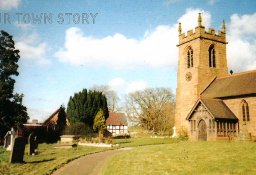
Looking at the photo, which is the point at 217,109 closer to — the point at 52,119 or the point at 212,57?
the point at 212,57

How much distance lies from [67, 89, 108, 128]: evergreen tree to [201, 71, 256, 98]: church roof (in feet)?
56.3

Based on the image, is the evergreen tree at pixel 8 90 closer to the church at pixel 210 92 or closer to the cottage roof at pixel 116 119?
the church at pixel 210 92

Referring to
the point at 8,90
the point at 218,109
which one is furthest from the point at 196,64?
the point at 8,90

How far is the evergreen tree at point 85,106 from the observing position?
4197cm

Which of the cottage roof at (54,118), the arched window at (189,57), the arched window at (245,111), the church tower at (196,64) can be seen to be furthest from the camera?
the cottage roof at (54,118)

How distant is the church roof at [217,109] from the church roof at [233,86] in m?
1.61

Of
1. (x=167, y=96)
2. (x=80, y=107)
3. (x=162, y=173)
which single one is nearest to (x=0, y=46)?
(x=80, y=107)

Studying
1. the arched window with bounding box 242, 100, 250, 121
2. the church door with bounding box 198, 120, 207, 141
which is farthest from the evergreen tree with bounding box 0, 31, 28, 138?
the arched window with bounding box 242, 100, 250, 121

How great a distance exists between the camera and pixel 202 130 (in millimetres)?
30359

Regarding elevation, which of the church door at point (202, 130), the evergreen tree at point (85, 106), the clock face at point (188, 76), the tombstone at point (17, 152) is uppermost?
the clock face at point (188, 76)

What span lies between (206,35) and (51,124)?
28.4 meters

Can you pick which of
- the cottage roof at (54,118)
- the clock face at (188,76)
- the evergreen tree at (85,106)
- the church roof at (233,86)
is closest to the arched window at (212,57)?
the church roof at (233,86)

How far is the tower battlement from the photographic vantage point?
1463 inches

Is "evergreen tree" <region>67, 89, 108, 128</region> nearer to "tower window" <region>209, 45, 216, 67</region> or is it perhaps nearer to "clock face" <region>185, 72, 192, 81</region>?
"clock face" <region>185, 72, 192, 81</region>
